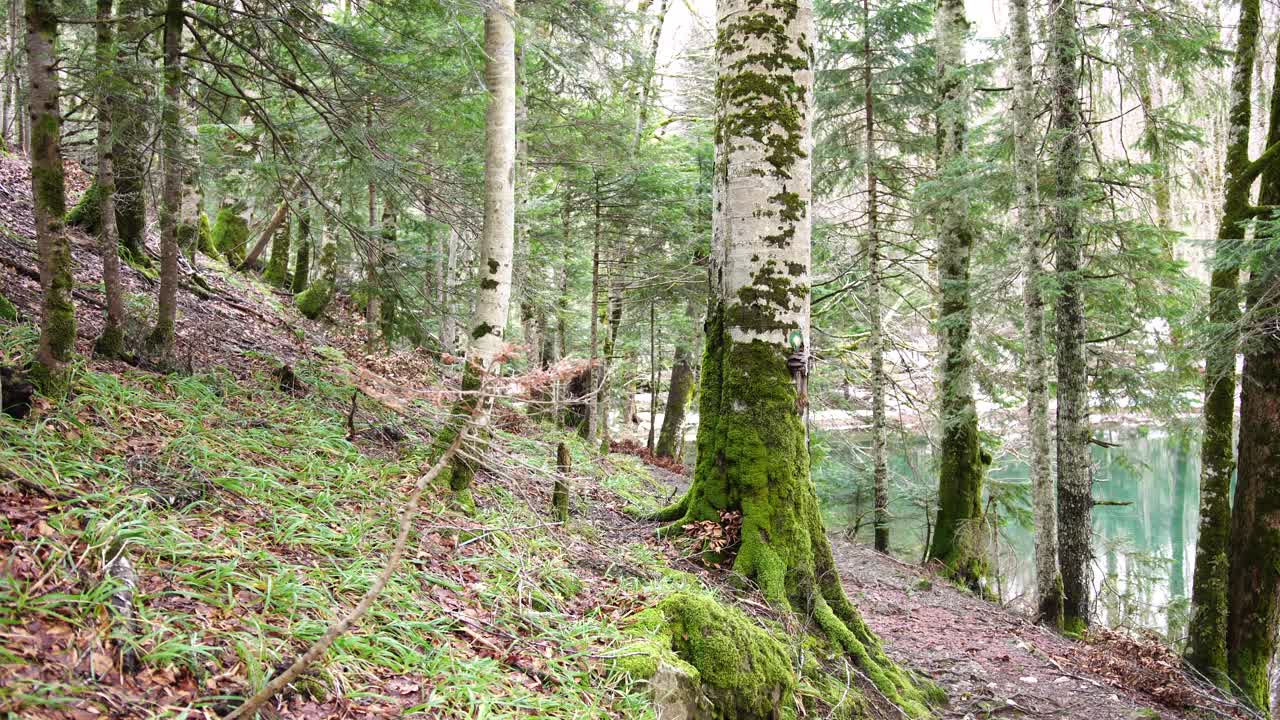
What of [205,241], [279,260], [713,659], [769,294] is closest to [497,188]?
[769,294]

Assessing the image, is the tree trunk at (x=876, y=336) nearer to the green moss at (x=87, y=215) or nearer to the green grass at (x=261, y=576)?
the green grass at (x=261, y=576)

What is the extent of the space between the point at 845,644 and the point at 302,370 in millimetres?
5069

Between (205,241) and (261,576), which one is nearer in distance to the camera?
(261,576)

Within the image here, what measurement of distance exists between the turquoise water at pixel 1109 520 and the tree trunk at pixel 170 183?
27.3 feet

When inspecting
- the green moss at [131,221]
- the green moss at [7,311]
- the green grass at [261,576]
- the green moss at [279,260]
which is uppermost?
the green moss at [279,260]

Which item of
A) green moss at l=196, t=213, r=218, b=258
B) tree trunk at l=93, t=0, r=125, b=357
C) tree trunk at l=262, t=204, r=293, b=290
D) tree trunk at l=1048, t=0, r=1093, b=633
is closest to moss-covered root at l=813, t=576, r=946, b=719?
tree trunk at l=1048, t=0, r=1093, b=633

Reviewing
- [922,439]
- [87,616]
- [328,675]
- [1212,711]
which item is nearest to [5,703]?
[87,616]

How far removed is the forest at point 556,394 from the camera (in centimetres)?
254

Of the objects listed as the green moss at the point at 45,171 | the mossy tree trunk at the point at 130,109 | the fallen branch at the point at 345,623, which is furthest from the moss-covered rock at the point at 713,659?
the mossy tree trunk at the point at 130,109

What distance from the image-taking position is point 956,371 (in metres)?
9.09

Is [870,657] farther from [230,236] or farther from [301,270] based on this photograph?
[230,236]

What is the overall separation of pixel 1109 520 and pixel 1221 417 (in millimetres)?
15538

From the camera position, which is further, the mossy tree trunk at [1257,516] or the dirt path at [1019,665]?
the mossy tree trunk at [1257,516]

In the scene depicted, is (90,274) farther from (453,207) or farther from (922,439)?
(922,439)
